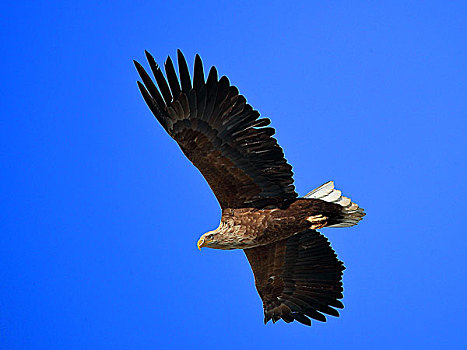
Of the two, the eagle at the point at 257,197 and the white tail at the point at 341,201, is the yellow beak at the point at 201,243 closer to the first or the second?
the eagle at the point at 257,197

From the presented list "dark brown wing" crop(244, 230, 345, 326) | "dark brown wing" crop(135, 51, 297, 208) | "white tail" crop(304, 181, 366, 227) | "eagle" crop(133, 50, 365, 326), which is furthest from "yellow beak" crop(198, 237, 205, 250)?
"white tail" crop(304, 181, 366, 227)

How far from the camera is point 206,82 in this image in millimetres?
7367

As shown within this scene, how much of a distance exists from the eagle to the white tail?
0.01 meters

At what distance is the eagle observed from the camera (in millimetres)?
7426

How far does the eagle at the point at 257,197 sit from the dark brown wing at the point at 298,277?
1cm

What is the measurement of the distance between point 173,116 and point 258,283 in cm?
327

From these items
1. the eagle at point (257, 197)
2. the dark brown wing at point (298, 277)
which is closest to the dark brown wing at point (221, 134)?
Answer: the eagle at point (257, 197)

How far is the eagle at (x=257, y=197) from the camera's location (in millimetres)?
7426

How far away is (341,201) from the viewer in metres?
8.39

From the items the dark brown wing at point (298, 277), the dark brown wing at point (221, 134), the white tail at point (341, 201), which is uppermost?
the dark brown wing at point (221, 134)

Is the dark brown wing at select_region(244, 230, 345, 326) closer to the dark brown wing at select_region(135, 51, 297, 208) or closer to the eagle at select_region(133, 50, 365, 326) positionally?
the eagle at select_region(133, 50, 365, 326)

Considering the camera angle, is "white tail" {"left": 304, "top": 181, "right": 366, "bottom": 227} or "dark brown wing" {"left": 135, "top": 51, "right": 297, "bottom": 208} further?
"white tail" {"left": 304, "top": 181, "right": 366, "bottom": 227}

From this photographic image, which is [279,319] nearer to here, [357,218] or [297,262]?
[297,262]

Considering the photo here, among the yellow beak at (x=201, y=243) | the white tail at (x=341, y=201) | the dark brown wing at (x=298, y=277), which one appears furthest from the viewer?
the dark brown wing at (x=298, y=277)
